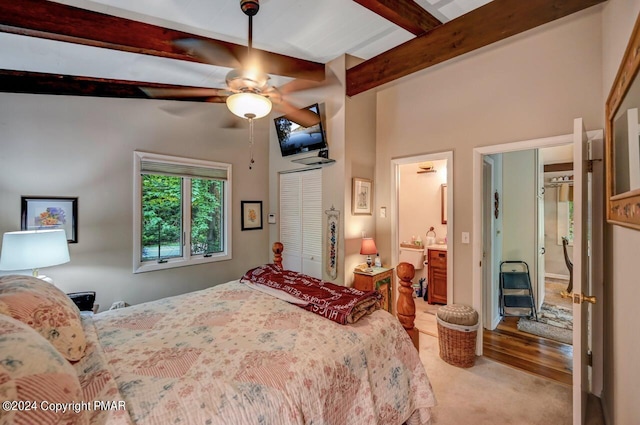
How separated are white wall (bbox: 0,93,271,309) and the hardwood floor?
343cm

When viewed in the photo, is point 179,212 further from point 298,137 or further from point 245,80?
point 245,80

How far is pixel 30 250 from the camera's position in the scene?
6.81ft

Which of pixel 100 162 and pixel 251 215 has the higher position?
pixel 100 162

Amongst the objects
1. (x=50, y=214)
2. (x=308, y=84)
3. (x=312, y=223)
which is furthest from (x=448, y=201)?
(x=50, y=214)

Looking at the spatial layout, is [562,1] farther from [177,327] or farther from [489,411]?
[177,327]

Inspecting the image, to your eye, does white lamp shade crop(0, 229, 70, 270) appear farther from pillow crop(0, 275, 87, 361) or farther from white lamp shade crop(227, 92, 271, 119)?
white lamp shade crop(227, 92, 271, 119)

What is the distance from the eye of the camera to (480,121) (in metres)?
2.78

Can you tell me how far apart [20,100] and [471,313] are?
4.70 meters

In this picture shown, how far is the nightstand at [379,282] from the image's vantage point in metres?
3.18

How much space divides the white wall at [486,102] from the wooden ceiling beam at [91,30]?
6.63 feet

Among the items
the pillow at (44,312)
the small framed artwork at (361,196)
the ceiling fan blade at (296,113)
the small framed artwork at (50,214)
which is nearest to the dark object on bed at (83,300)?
the small framed artwork at (50,214)

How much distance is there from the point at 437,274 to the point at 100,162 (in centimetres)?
463

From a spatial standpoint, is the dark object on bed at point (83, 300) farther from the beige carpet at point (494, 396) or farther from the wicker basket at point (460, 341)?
the wicker basket at point (460, 341)

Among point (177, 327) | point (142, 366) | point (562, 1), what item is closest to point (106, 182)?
point (177, 327)
